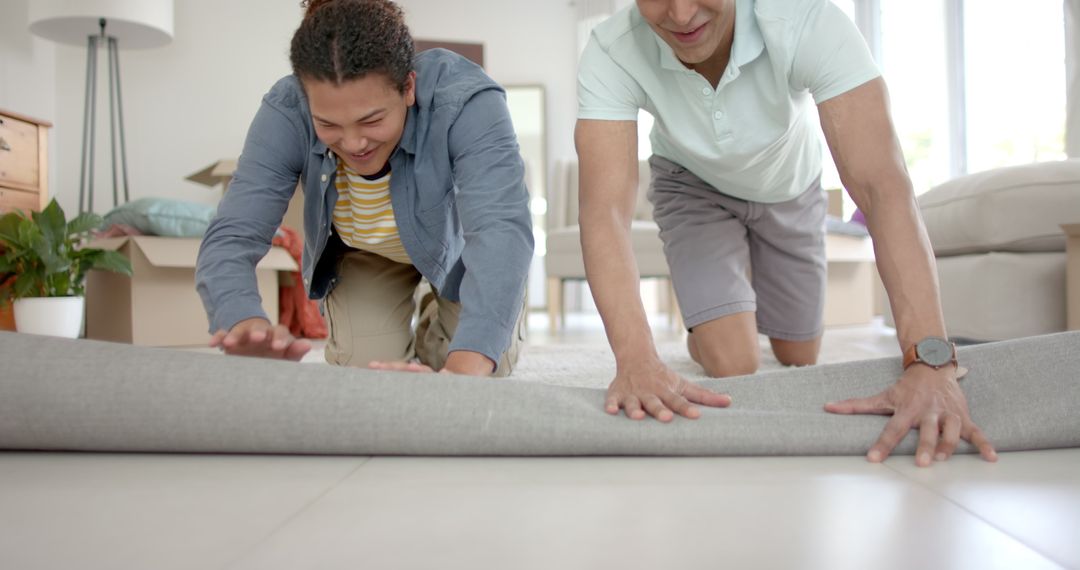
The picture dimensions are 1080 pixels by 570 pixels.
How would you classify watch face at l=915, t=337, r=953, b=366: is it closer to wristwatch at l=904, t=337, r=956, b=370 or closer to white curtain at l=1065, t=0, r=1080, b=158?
wristwatch at l=904, t=337, r=956, b=370

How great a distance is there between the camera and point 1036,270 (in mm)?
2049

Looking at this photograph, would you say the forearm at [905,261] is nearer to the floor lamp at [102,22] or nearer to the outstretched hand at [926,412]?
the outstretched hand at [926,412]

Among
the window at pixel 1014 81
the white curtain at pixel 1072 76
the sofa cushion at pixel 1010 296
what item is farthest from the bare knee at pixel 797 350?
the window at pixel 1014 81

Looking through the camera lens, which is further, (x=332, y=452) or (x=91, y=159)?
(x=91, y=159)

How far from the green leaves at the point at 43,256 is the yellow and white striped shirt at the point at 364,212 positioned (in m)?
1.63

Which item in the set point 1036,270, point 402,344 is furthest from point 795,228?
point 402,344

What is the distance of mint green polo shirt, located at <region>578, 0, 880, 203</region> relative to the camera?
1.11 meters

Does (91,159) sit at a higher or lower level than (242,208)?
higher

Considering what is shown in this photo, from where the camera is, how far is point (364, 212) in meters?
1.45

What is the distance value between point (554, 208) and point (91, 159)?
2551 mm

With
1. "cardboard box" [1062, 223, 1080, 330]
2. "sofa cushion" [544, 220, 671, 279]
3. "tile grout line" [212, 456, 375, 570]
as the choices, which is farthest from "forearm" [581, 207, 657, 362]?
"sofa cushion" [544, 220, 671, 279]

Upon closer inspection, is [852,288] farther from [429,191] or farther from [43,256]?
[43,256]

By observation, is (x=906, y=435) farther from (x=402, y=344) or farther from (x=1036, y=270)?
(x=1036, y=270)

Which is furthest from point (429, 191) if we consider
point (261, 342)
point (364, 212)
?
point (261, 342)
